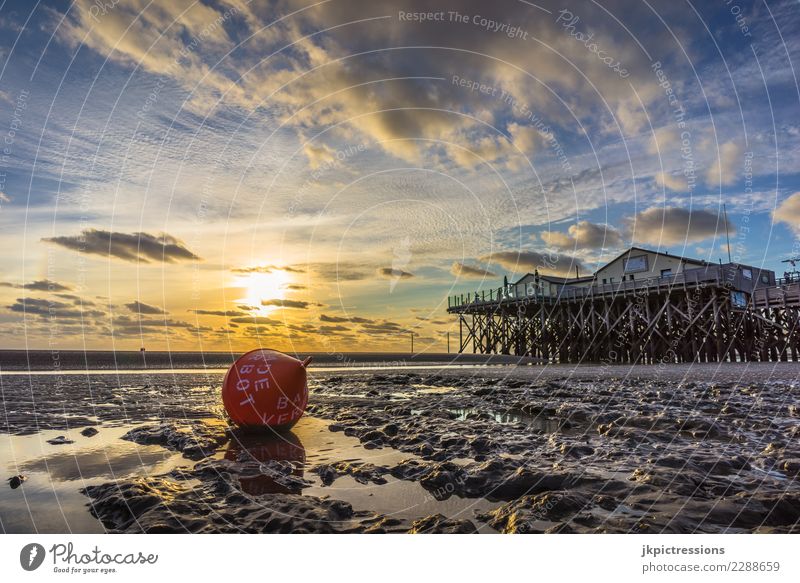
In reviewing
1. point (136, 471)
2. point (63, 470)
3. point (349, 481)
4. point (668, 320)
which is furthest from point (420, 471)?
point (668, 320)

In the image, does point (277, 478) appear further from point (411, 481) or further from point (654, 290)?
point (654, 290)

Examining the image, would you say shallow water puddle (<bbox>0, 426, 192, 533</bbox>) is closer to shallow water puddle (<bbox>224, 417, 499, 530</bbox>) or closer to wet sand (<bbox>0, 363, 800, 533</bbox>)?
wet sand (<bbox>0, 363, 800, 533</bbox>)

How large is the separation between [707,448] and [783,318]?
1765 inches

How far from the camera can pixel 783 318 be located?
126 feet

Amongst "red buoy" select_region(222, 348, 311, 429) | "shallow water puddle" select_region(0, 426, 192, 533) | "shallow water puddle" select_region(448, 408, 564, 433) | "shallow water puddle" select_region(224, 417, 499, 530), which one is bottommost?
"shallow water puddle" select_region(448, 408, 564, 433)

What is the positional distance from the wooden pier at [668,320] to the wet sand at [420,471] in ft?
102

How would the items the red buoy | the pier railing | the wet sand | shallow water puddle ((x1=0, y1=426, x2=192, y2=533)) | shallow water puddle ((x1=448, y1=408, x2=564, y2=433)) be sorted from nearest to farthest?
the wet sand, shallow water puddle ((x1=0, y1=426, x2=192, y2=533)), the red buoy, shallow water puddle ((x1=448, y1=408, x2=564, y2=433)), the pier railing

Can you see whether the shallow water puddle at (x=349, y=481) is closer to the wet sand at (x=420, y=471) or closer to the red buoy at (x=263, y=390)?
the wet sand at (x=420, y=471)

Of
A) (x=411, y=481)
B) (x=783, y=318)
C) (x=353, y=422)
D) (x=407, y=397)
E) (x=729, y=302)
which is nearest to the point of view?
(x=411, y=481)

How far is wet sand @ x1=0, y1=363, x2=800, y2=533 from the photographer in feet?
10.8

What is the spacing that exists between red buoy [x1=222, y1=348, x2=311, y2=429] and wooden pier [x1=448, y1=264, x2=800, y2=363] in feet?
114

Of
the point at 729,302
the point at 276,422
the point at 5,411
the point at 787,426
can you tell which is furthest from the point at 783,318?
Result: the point at 5,411

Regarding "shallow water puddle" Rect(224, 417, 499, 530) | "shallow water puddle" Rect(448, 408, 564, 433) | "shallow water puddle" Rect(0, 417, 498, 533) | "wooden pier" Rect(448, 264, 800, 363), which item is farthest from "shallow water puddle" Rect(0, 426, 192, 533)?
"wooden pier" Rect(448, 264, 800, 363)

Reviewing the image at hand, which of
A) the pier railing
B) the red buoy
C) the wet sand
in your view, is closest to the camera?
the wet sand
